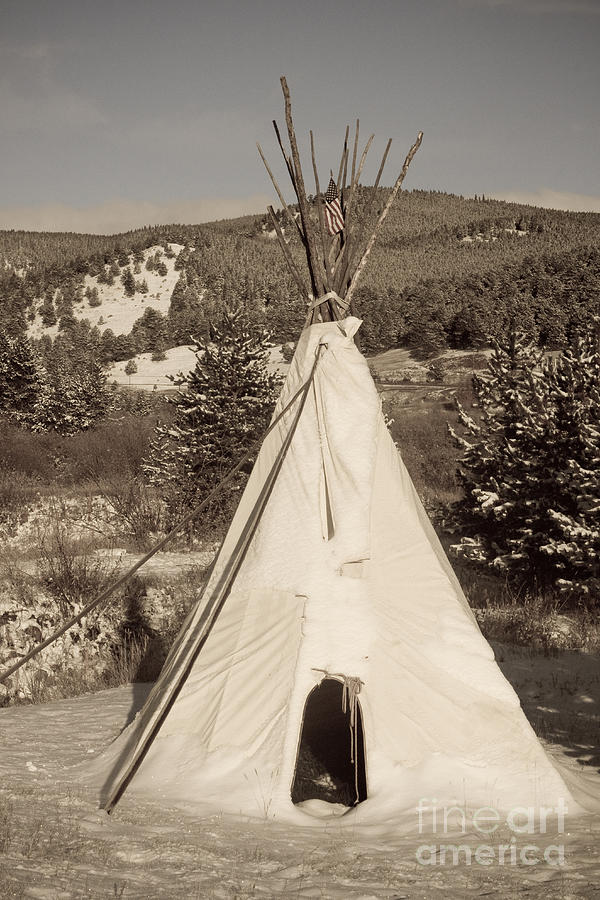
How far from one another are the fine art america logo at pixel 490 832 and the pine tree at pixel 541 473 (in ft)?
19.9

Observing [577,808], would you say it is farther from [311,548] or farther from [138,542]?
[138,542]

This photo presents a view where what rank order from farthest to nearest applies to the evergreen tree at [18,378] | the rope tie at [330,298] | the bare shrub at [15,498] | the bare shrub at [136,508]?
the evergreen tree at [18,378] < the bare shrub at [15,498] < the bare shrub at [136,508] < the rope tie at [330,298]

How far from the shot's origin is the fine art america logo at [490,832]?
11.6ft

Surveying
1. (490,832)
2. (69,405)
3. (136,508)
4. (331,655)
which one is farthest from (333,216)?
(69,405)

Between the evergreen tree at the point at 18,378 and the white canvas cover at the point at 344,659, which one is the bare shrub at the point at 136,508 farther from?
the evergreen tree at the point at 18,378

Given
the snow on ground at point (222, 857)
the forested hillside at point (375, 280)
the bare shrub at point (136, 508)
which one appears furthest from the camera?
the forested hillside at point (375, 280)

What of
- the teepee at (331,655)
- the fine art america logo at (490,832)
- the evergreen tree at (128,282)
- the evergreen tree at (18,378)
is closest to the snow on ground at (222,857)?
the fine art america logo at (490,832)

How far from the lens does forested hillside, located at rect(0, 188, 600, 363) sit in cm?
3738

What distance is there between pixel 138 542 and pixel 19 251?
7973cm

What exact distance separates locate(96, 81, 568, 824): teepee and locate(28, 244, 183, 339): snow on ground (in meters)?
46.1

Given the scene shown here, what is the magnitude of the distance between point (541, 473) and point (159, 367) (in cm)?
2954

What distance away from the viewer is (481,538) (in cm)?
1176

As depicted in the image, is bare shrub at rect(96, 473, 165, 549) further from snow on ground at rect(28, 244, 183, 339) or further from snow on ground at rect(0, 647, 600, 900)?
snow on ground at rect(28, 244, 183, 339)

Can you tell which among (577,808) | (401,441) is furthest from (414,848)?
(401,441)
